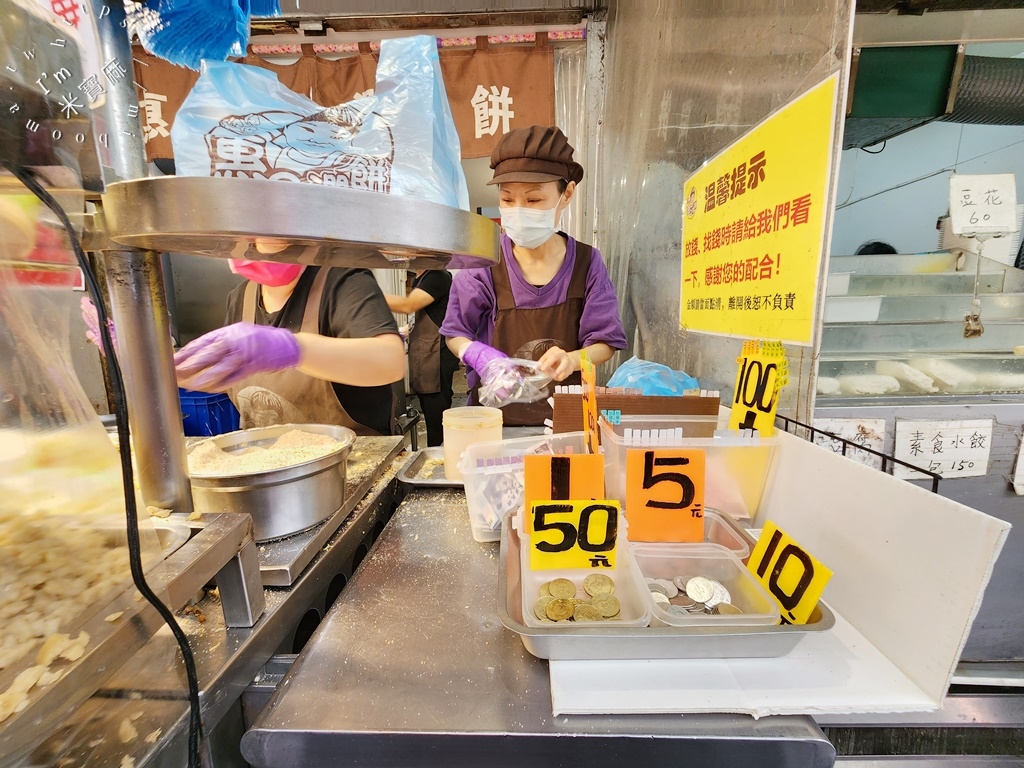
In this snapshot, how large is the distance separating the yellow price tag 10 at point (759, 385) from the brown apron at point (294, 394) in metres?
1.34

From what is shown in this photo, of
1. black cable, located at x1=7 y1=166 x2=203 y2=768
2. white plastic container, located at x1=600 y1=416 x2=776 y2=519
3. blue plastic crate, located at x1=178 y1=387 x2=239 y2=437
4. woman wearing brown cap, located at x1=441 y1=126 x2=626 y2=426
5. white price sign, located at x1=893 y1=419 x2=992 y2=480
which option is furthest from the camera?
blue plastic crate, located at x1=178 y1=387 x2=239 y2=437

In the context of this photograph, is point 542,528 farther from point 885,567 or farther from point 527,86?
point 527,86

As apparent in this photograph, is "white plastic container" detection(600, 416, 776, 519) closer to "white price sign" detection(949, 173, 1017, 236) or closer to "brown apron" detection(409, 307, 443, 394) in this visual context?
"white price sign" detection(949, 173, 1017, 236)

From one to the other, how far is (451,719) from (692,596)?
0.42 meters

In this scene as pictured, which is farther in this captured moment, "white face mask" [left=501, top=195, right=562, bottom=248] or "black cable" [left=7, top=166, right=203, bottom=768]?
"white face mask" [left=501, top=195, right=562, bottom=248]

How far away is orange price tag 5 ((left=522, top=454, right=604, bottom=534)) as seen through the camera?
2.63 ft

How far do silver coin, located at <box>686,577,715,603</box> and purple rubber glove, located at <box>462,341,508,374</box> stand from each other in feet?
4.15

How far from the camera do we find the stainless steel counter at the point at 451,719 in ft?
1.71

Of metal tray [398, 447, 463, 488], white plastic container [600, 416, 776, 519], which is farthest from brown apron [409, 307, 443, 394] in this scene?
white plastic container [600, 416, 776, 519]

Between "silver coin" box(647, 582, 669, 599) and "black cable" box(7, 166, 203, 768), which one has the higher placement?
"black cable" box(7, 166, 203, 768)

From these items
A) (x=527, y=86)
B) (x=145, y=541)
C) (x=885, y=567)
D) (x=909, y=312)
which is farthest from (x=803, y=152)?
(x=527, y=86)

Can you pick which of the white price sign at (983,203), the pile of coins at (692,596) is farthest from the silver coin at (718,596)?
the white price sign at (983,203)

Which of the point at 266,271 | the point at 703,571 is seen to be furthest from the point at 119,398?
the point at 266,271

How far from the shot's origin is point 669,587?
78 centimetres
